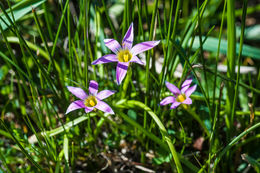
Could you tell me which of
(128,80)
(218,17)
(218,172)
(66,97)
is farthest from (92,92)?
(218,17)

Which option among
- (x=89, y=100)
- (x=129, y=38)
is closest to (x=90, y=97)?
(x=89, y=100)

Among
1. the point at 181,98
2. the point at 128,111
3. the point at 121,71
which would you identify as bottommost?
the point at 128,111

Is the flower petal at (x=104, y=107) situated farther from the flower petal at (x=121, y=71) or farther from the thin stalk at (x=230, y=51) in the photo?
the thin stalk at (x=230, y=51)

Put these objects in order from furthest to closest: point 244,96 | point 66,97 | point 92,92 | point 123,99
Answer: point 244,96 → point 66,97 → point 123,99 → point 92,92

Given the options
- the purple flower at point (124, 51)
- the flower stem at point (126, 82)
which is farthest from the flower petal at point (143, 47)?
the flower stem at point (126, 82)

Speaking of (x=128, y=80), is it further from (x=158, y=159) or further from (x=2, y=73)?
(x=2, y=73)

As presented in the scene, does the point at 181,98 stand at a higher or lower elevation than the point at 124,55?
lower

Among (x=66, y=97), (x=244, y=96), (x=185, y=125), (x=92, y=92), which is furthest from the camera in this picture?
A: (x=244, y=96)

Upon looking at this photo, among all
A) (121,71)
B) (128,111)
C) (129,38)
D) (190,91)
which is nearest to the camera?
(121,71)

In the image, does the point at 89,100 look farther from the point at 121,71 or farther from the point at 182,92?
the point at 182,92
